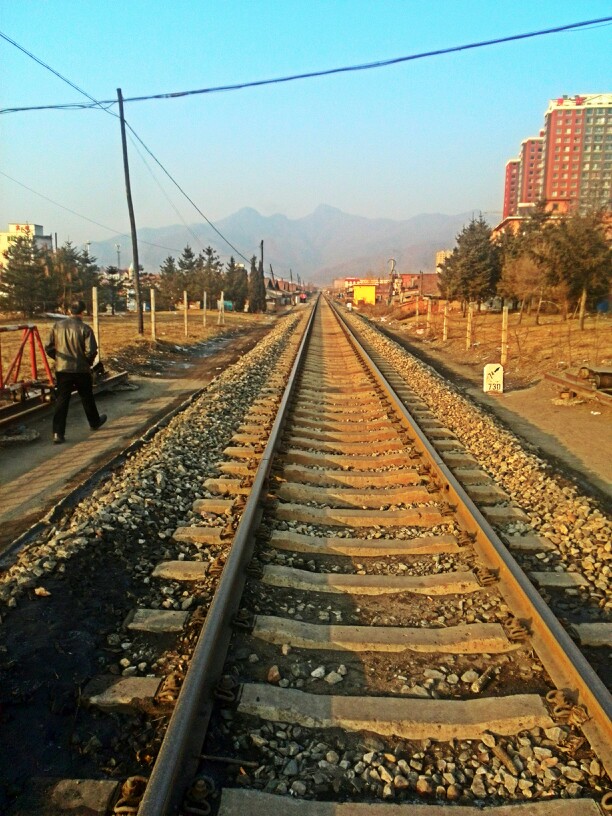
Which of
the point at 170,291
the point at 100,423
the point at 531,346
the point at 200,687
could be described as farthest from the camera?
the point at 170,291

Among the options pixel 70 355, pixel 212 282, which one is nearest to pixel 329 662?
pixel 70 355

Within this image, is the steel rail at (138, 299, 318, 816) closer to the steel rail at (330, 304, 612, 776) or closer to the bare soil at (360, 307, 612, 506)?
the steel rail at (330, 304, 612, 776)

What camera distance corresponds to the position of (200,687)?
2.73m

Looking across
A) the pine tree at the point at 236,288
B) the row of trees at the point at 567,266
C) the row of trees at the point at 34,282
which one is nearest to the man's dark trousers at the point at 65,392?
the row of trees at the point at 567,266

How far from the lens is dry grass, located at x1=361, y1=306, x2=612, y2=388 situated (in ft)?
54.8

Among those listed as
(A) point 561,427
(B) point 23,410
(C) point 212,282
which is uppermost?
(C) point 212,282

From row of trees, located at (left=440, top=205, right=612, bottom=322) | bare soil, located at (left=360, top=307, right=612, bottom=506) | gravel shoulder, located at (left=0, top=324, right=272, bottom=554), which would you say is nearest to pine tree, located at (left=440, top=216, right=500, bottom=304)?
row of trees, located at (left=440, top=205, right=612, bottom=322)

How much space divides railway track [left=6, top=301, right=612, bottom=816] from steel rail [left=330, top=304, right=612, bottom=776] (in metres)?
0.01

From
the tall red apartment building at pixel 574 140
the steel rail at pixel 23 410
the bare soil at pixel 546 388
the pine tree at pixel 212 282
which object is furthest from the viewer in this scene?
the tall red apartment building at pixel 574 140

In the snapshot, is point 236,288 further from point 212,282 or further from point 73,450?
point 73,450

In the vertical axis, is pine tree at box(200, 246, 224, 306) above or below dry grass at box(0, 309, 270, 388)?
above

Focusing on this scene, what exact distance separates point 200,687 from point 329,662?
0.78m

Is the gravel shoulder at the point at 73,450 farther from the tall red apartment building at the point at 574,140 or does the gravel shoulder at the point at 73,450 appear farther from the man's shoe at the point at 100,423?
the tall red apartment building at the point at 574,140

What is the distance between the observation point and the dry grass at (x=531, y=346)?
16.7m
